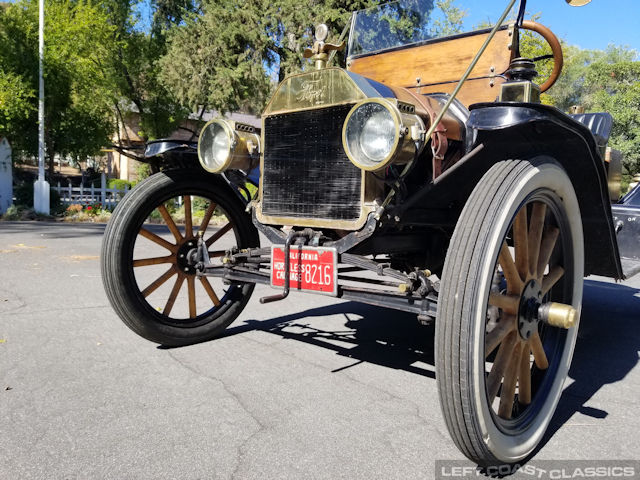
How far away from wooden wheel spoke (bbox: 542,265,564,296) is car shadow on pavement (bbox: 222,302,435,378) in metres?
0.88

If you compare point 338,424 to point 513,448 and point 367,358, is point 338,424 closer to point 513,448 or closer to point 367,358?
point 513,448

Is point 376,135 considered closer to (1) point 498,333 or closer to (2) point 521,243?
(2) point 521,243

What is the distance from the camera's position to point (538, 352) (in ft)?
7.66

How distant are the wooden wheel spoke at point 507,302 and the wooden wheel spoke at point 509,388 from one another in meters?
0.15

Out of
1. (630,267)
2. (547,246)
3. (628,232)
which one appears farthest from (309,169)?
(628,232)

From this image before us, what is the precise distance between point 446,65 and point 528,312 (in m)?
2.10

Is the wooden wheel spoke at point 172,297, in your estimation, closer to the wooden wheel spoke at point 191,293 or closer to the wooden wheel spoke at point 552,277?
the wooden wheel spoke at point 191,293

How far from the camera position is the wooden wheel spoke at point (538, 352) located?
226 cm

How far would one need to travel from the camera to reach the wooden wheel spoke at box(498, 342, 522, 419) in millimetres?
2096

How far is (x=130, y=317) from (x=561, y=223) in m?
2.38

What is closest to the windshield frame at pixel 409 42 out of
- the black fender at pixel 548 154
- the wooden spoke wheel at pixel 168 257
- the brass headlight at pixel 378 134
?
the black fender at pixel 548 154

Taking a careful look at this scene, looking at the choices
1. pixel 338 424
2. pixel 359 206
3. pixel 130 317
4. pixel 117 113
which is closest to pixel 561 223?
pixel 359 206

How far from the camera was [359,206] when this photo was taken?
8.18ft

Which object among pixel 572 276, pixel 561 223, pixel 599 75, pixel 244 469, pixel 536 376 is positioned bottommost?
pixel 244 469
